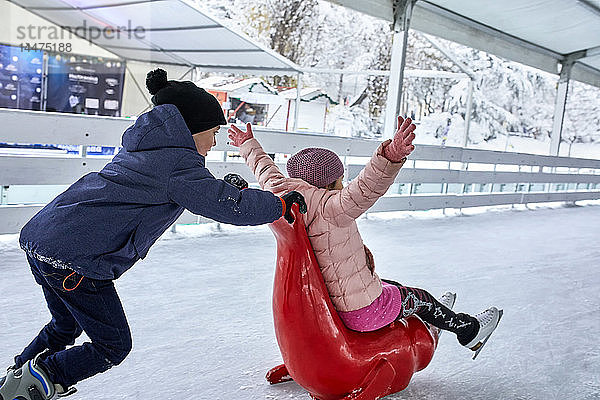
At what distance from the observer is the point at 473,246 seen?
455 cm

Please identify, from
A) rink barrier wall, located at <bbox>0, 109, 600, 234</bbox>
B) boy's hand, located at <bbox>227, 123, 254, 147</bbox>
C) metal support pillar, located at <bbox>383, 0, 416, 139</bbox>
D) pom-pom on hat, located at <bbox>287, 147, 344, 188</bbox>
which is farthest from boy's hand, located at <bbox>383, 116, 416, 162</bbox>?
metal support pillar, located at <bbox>383, 0, 416, 139</bbox>

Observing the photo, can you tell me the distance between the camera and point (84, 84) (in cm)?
792

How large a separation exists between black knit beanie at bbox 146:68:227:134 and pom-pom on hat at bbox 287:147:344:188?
366 millimetres

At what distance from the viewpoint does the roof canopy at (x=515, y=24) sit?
5977mm

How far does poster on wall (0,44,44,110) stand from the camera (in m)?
7.20

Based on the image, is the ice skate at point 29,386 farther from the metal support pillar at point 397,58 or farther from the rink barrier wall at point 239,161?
the metal support pillar at point 397,58

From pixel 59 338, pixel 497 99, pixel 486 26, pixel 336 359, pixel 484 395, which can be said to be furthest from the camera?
pixel 497 99

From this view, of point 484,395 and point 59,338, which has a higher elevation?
point 59,338

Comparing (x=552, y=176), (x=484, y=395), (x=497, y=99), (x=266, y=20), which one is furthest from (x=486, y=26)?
(x=497, y=99)

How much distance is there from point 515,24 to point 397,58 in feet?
6.51

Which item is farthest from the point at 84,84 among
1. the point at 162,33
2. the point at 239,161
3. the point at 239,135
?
the point at 239,135

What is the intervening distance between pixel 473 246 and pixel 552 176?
15.0ft

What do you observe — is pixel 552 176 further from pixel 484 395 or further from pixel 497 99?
pixel 497 99

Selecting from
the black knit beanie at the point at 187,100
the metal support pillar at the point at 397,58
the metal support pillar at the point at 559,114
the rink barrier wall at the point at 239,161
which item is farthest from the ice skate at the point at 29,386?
the metal support pillar at the point at 559,114
